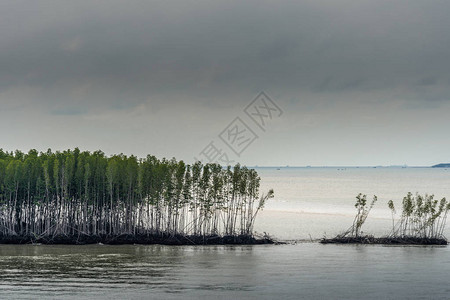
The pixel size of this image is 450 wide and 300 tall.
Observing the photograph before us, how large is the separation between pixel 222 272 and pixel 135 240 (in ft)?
30.5

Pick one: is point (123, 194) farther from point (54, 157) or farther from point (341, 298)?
point (341, 298)

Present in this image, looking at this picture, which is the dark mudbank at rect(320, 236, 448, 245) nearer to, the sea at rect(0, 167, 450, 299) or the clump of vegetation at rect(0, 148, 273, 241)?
the sea at rect(0, 167, 450, 299)

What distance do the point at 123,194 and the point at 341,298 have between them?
684 inches

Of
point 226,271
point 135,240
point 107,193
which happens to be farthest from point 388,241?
point 107,193

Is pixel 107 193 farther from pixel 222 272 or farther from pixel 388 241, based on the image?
pixel 388 241

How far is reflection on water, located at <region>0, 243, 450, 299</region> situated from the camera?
18016 mm

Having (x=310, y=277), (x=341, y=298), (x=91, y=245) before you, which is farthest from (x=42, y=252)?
(x=341, y=298)

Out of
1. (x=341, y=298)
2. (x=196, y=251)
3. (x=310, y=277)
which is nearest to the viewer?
(x=341, y=298)

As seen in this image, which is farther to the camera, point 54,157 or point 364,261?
point 54,157

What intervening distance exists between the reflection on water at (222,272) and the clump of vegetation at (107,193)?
2.09 meters

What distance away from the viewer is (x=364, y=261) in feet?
81.2

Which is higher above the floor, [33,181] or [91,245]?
[33,181]

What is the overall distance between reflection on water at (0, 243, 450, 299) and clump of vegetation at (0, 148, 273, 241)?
6.85 ft

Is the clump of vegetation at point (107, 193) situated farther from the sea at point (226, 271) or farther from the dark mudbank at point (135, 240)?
the sea at point (226, 271)
